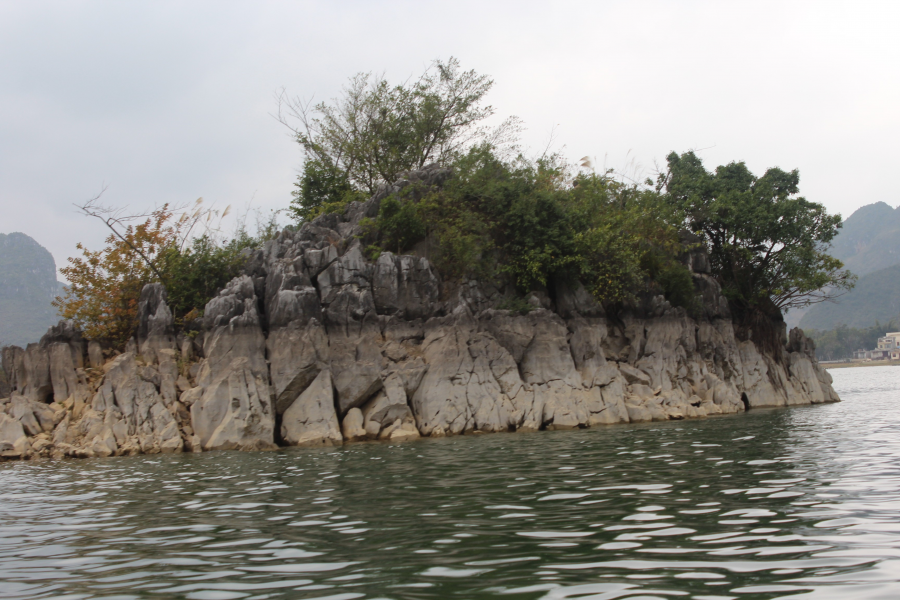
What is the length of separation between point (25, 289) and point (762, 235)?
127945mm

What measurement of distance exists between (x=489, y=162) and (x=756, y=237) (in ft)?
47.1

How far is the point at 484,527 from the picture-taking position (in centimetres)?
751

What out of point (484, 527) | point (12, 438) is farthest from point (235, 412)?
point (484, 527)

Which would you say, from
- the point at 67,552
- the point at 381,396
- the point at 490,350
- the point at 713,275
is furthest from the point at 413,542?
the point at 713,275

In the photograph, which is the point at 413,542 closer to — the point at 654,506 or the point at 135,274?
the point at 654,506

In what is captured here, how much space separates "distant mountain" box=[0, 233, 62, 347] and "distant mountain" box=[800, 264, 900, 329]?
170 m

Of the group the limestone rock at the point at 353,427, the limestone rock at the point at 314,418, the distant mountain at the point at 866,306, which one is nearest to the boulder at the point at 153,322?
the limestone rock at the point at 314,418

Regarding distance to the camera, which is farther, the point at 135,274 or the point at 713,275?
the point at 713,275

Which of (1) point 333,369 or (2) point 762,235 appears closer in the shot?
(1) point 333,369

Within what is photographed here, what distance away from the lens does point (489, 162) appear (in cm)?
2730

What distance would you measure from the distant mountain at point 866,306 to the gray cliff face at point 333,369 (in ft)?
561

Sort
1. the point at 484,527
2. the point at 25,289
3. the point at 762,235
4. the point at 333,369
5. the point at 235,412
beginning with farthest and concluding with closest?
the point at 25,289
the point at 762,235
the point at 333,369
the point at 235,412
the point at 484,527

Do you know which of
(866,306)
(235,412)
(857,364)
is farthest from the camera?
(866,306)

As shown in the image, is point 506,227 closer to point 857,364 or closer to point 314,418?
point 314,418
